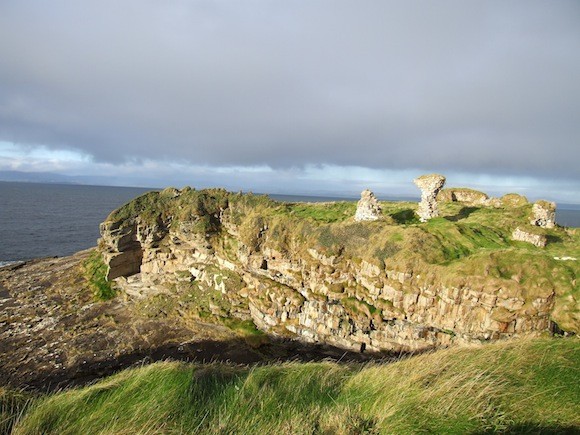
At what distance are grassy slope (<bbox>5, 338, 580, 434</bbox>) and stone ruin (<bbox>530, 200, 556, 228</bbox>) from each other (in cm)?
2309

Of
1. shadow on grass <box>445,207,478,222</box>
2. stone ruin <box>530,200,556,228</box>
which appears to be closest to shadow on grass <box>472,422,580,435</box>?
stone ruin <box>530,200,556,228</box>

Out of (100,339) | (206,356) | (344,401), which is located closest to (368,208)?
(206,356)

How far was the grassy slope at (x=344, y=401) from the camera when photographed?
4387mm

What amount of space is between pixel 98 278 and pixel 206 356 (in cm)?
2301

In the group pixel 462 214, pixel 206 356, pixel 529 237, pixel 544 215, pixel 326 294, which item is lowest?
pixel 206 356

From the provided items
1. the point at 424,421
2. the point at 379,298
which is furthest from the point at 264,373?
the point at 379,298

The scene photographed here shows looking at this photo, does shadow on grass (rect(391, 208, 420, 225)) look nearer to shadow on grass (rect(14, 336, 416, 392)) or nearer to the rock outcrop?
the rock outcrop

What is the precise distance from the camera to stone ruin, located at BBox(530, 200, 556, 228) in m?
24.2

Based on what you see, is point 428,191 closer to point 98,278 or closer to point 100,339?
point 100,339

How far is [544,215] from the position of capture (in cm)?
2428

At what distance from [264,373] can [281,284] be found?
69.4ft

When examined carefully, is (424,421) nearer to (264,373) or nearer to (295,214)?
(264,373)

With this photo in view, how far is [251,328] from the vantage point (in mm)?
26844

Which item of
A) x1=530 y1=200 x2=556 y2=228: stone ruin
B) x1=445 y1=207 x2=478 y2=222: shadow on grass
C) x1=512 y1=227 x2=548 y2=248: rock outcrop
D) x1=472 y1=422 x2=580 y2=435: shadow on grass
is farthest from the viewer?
x1=445 y1=207 x2=478 y2=222: shadow on grass
